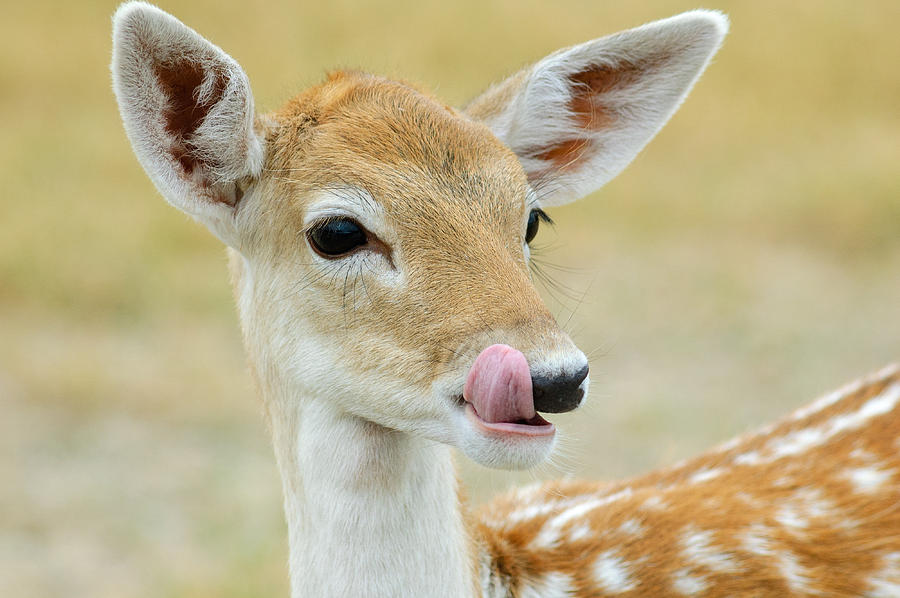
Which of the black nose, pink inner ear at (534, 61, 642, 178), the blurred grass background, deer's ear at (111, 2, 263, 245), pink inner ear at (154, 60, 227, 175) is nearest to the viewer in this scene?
the black nose

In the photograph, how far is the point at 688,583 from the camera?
284 centimetres

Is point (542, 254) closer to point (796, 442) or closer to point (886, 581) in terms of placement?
point (796, 442)

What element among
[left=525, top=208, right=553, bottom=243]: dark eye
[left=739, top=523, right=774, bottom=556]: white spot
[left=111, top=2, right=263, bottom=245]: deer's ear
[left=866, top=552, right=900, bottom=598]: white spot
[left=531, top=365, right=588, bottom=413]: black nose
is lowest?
[left=866, top=552, right=900, bottom=598]: white spot

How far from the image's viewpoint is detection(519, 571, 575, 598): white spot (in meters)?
2.84

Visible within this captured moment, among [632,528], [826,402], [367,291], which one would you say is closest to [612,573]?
[632,528]

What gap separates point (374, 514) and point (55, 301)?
560 cm

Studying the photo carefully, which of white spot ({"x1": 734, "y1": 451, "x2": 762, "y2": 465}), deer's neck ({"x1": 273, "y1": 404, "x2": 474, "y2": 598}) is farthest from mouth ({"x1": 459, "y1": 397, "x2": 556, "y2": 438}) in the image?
white spot ({"x1": 734, "y1": 451, "x2": 762, "y2": 465})

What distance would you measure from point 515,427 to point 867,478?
4.26 ft

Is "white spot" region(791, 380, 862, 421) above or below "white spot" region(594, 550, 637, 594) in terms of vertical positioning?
above

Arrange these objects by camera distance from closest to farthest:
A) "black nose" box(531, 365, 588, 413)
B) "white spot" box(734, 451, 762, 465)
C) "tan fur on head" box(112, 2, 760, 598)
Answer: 1. "black nose" box(531, 365, 588, 413)
2. "tan fur on head" box(112, 2, 760, 598)
3. "white spot" box(734, 451, 762, 465)

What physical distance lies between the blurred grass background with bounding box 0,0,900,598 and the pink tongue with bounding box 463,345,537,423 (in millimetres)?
1407

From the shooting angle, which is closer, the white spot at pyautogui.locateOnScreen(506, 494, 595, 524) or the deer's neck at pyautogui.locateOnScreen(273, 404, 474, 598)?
the deer's neck at pyautogui.locateOnScreen(273, 404, 474, 598)

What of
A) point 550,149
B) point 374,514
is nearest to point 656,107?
point 550,149

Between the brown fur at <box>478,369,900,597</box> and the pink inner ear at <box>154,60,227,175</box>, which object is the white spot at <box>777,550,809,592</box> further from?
the pink inner ear at <box>154,60,227,175</box>
